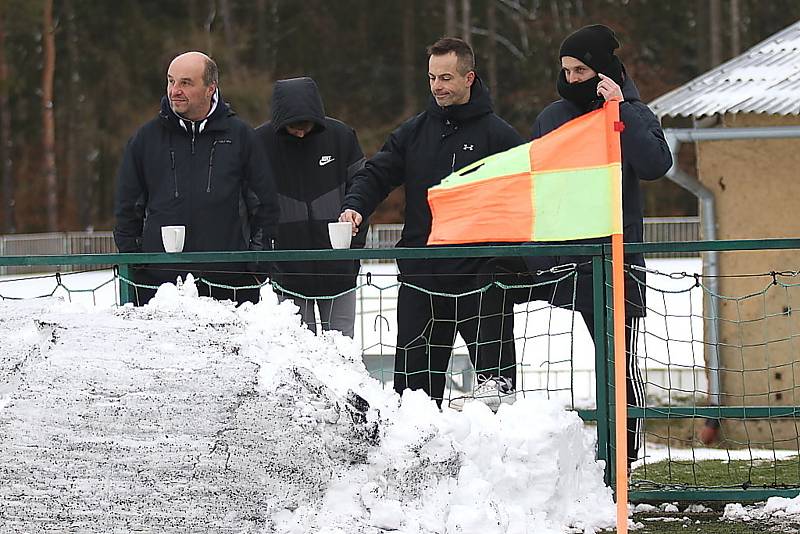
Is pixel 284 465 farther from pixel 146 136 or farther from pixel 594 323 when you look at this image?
pixel 146 136

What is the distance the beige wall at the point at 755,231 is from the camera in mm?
9477

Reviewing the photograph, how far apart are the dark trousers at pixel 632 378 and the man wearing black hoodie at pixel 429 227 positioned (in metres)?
0.47

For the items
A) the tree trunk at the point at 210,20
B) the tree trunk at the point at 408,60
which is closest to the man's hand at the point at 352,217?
the tree trunk at the point at 210,20

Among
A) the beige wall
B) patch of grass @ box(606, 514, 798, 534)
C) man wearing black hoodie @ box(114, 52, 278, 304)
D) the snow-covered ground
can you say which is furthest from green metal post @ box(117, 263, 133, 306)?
the beige wall

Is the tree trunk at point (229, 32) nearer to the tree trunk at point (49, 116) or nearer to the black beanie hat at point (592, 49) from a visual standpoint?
the tree trunk at point (49, 116)

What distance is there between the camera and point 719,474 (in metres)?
6.45

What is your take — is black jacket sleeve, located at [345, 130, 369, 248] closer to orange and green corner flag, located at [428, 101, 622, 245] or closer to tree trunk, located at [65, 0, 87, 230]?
orange and green corner flag, located at [428, 101, 622, 245]

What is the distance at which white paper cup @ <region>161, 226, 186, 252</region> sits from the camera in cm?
557

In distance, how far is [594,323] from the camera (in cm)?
559

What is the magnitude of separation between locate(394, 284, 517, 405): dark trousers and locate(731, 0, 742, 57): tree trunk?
26780 mm

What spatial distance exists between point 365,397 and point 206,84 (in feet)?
6.37

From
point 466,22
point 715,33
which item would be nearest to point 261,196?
point 715,33

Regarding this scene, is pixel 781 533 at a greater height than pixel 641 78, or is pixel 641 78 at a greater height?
pixel 641 78

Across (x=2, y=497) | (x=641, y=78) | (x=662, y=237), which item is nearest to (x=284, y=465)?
(x=2, y=497)
